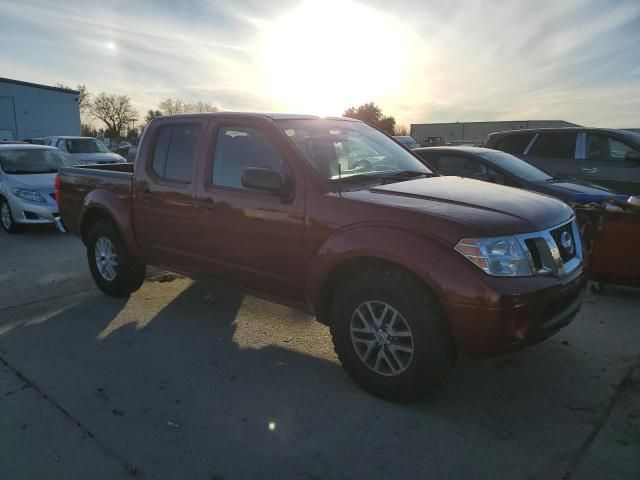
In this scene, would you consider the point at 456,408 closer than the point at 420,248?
No

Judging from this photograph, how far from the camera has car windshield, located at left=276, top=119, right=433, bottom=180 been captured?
368 cm

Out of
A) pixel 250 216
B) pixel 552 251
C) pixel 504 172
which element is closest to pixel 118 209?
pixel 250 216

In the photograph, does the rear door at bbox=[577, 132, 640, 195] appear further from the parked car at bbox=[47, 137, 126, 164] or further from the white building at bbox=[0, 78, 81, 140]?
the white building at bbox=[0, 78, 81, 140]

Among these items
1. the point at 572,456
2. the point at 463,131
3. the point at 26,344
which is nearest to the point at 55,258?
the point at 26,344

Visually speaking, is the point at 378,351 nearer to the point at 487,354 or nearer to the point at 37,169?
the point at 487,354

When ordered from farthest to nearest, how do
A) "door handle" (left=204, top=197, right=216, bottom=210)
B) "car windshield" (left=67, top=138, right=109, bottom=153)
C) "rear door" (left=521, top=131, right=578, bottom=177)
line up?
"car windshield" (left=67, top=138, right=109, bottom=153)
"rear door" (left=521, top=131, right=578, bottom=177)
"door handle" (left=204, top=197, right=216, bottom=210)

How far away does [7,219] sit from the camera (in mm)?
Answer: 8781

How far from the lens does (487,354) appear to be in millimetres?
2771

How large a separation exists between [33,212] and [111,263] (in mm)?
4318

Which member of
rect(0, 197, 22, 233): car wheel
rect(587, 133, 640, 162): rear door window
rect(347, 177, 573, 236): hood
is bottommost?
rect(0, 197, 22, 233): car wheel

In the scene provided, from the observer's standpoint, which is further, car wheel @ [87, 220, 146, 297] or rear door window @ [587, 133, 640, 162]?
rear door window @ [587, 133, 640, 162]

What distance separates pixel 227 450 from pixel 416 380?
1.17 meters

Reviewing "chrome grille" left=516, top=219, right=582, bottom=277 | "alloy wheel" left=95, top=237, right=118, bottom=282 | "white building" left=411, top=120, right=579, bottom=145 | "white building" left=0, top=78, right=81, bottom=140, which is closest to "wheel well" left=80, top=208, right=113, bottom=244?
"alloy wheel" left=95, top=237, right=118, bottom=282

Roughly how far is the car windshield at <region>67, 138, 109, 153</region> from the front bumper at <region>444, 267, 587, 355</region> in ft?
53.2
